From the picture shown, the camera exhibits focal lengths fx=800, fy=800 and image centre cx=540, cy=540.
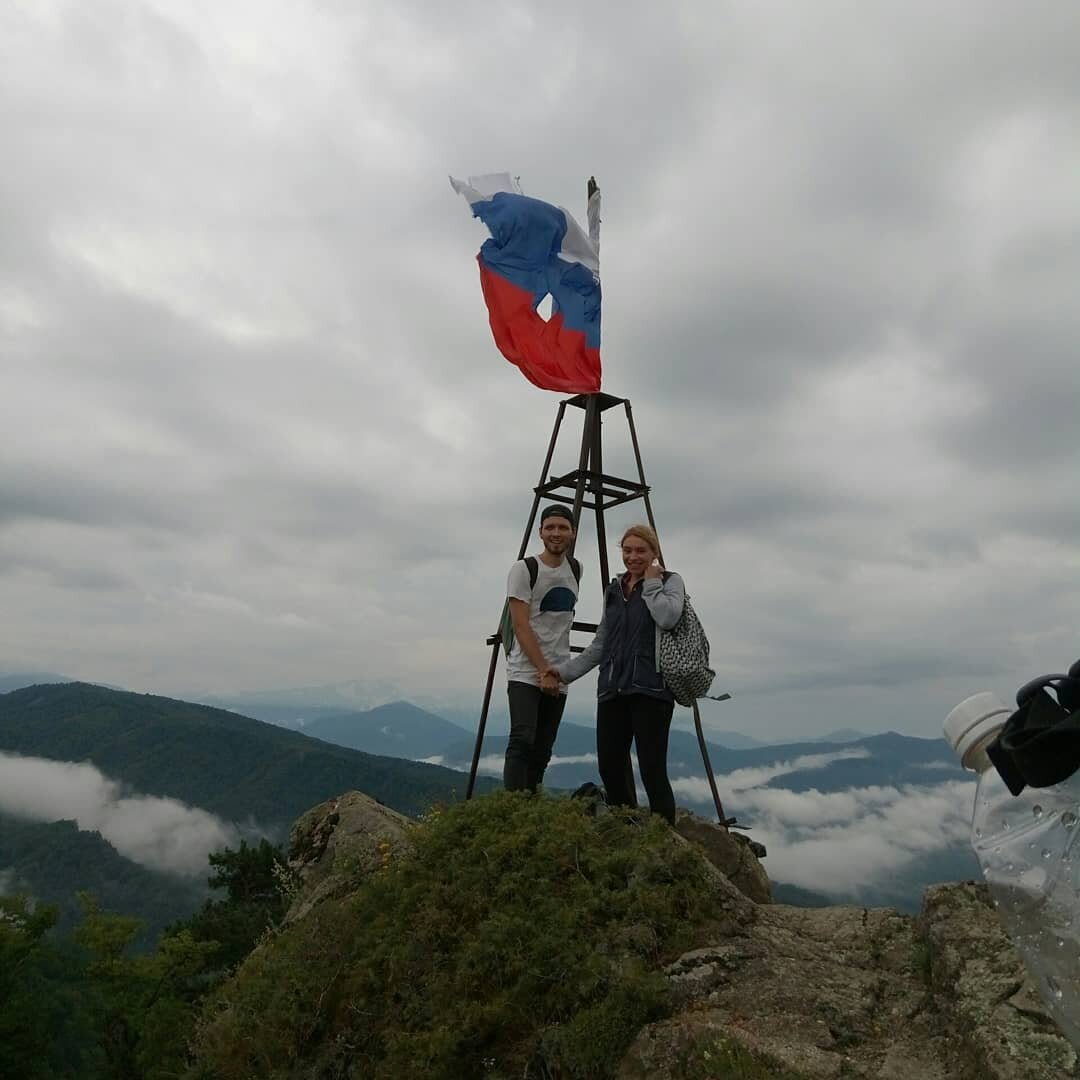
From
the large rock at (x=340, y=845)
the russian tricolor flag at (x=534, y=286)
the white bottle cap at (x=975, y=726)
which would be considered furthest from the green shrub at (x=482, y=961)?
the russian tricolor flag at (x=534, y=286)

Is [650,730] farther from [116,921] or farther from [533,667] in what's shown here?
[116,921]

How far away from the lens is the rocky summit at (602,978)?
310cm

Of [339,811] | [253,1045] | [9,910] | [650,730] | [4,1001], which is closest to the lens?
[253,1045]

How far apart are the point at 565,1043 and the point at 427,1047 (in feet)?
2.20

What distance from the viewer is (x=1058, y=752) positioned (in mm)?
2088

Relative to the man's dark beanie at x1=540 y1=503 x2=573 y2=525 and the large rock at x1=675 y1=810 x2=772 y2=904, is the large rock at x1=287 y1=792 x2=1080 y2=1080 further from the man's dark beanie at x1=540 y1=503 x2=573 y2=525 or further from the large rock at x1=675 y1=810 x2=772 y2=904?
the man's dark beanie at x1=540 y1=503 x2=573 y2=525

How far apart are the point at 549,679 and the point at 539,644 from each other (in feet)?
0.99

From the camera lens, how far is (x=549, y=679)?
20.7 feet

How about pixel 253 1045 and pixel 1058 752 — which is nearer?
pixel 1058 752

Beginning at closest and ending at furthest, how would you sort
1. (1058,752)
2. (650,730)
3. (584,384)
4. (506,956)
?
1. (1058,752)
2. (506,956)
3. (650,730)
4. (584,384)

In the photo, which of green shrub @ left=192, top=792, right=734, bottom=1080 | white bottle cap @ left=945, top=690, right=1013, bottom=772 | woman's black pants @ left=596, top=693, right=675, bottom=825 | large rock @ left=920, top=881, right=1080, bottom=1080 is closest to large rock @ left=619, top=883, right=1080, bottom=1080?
large rock @ left=920, top=881, right=1080, bottom=1080

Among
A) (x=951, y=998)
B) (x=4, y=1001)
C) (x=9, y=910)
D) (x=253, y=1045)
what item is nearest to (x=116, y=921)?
(x=9, y=910)

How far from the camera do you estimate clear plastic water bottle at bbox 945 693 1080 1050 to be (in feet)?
7.84

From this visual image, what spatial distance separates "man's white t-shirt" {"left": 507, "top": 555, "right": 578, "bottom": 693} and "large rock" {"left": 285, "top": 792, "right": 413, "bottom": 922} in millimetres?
1560
